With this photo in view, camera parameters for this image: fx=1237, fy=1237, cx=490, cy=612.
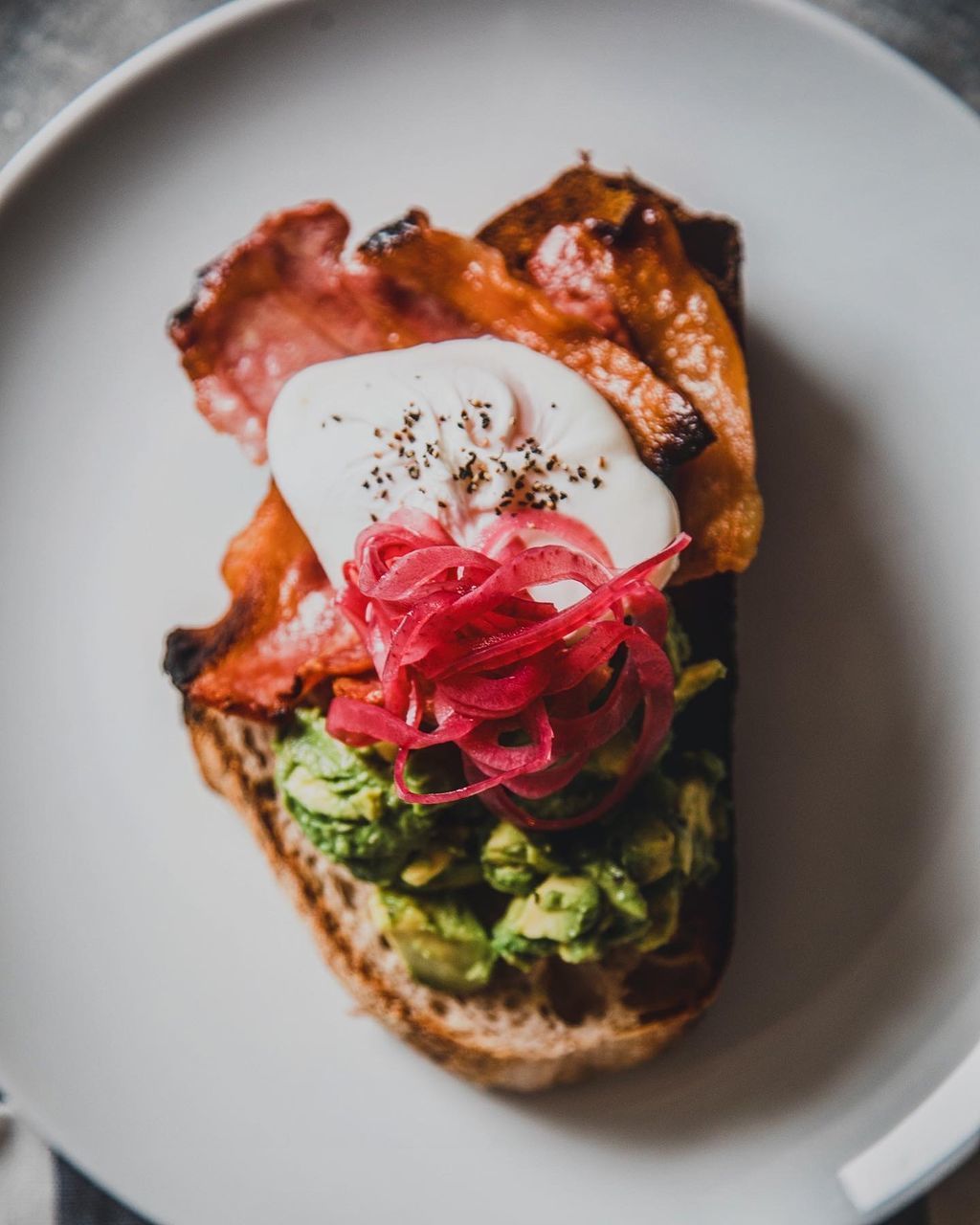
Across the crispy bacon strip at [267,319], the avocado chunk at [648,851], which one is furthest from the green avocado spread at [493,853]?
the crispy bacon strip at [267,319]

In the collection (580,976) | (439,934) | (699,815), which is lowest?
(580,976)

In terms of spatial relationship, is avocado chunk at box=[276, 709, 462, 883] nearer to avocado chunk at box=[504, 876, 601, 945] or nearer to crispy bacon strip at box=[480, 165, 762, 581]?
avocado chunk at box=[504, 876, 601, 945]

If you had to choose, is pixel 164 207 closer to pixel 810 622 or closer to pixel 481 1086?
pixel 810 622

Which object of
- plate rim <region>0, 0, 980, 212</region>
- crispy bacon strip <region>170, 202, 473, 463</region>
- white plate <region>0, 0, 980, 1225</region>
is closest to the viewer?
crispy bacon strip <region>170, 202, 473, 463</region>

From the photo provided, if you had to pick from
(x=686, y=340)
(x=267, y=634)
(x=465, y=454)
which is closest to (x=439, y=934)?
(x=267, y=634)

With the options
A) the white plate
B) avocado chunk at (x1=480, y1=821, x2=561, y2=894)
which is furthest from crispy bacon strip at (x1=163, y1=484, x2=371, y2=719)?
avocado chunk at (x1=480, y1=821, x2=561, y2=894)

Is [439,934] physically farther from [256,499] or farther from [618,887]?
[256,499]
